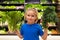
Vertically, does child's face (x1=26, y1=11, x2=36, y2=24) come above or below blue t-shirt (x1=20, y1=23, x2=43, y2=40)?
above

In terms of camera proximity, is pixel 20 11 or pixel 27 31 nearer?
pixel 27 31

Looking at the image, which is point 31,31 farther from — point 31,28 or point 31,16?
point 31,16

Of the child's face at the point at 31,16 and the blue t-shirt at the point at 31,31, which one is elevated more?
the child's face at the point at 31,16

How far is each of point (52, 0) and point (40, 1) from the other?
1.21 feet

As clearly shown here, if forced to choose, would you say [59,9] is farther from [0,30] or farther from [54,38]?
[0,30]

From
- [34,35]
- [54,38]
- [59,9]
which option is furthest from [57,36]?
[34,35]

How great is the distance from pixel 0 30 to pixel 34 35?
352 cm

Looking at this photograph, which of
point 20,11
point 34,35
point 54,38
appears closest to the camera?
point 34,35

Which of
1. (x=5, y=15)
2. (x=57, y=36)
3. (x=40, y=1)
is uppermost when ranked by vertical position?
(x=40, y=1)

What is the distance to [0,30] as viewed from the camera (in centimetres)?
545

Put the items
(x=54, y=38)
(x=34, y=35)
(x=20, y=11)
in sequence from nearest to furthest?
(x=34, y=35) < (x=54, y=38) < (x=20, y=11)

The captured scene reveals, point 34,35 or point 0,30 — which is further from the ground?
point 34,35

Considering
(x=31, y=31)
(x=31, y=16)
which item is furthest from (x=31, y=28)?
(x=31, y=16)

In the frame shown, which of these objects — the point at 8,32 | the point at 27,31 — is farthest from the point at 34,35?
the point at 8,32
